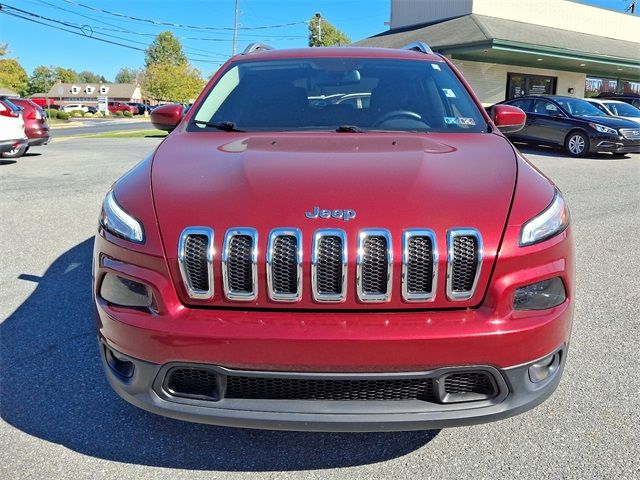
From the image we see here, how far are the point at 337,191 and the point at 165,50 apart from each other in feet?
402

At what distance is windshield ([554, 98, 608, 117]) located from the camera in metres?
13.8

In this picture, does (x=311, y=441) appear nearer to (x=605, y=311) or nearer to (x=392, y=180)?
(x=392, y=180)

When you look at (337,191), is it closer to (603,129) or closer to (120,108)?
(603,129)

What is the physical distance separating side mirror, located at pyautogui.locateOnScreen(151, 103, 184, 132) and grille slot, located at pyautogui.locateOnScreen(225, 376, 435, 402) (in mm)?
2024

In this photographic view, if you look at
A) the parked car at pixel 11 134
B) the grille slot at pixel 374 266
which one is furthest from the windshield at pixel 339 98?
the parked car at pixel 11 134

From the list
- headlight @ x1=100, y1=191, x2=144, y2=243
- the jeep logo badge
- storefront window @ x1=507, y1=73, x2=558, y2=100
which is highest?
storefront window @ x1=507, y1=73, x2=558, y2=100

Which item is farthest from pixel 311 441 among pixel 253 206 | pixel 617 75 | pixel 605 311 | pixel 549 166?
pixel 617 75

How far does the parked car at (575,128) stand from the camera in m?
13.0

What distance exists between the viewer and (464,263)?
198cm

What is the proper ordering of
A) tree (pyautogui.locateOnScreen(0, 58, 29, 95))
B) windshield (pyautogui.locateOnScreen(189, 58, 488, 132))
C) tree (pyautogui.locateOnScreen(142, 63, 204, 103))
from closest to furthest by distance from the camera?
windshield (pyautogui.locateOnScreen(189, 58, 488, 132))
tree (pyautogui.locateOnScreen(0, 58, 29, 95))
tree (pyautogui.locateOnScreen(142, 63, 204, 103))

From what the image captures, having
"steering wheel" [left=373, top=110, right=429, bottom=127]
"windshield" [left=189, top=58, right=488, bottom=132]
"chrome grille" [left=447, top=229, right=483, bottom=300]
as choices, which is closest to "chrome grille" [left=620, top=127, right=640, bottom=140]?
"windshield" [left=189, top=58, right=488, bottom=132]

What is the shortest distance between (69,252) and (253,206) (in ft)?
12.1

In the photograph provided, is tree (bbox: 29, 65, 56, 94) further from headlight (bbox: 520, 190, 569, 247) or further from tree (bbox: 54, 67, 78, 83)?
headlight (bbox: 520, 190, 569, 247)

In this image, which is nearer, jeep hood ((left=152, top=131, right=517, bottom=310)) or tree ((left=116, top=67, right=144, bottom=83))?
jeep hood ((left=152, top=131, right=517, bottom=310))
